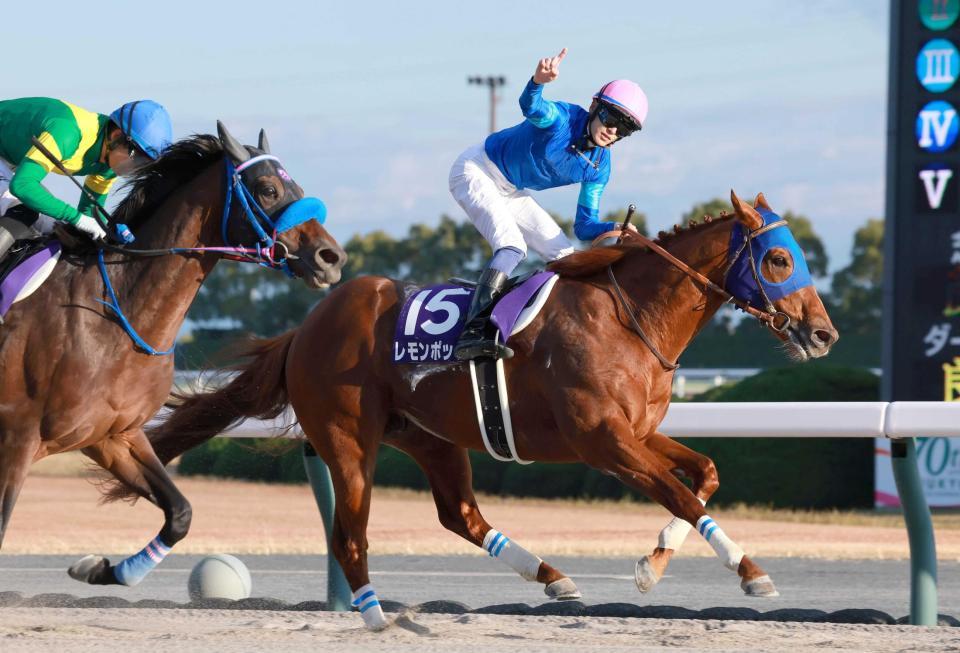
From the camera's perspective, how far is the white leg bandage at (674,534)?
5.17 metres

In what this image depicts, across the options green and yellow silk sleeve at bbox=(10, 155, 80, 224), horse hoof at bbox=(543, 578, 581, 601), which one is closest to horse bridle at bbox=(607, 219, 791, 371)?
horse hoof at bbox=(543, 578, 581, 601)

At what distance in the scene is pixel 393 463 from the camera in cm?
1442

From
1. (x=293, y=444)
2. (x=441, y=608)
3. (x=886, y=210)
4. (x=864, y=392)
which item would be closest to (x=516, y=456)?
(x=441, y=608)

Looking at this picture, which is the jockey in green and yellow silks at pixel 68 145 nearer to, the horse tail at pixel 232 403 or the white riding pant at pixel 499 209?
the horse tail at pixel 232 403

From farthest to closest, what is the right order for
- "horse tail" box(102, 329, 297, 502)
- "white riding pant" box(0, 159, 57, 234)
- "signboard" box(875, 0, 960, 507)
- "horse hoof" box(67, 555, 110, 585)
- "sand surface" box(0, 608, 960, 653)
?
"signboard" box(875, 0, 960, 507) < "horse tail" box(102, 329, 297, 502) < "horse hoof" box(67, 555, 110, 585) < "white riding pant" box(0, 159, 57, 234) < "sand surface" box(0, 608, 960, 653)

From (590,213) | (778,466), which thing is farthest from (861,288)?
(590,213)

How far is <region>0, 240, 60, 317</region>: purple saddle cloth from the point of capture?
5.33m

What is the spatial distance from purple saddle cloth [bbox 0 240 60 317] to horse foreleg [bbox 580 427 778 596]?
202 centimetres

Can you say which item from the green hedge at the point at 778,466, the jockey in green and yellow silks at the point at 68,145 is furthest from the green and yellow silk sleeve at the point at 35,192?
the green hedge at the point at 778,466

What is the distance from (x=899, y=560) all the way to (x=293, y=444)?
13.6ft

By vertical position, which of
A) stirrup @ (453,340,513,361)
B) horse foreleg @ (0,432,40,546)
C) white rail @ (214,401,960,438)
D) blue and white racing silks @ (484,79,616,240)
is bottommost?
horse foreleg @ (0,432,40,546)

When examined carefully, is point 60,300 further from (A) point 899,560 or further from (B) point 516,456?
(A) point 899,560

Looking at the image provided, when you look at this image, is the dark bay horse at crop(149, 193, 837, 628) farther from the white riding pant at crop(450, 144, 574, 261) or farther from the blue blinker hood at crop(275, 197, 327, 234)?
the blue blinker hood at crop(275, 197, 327, 234)

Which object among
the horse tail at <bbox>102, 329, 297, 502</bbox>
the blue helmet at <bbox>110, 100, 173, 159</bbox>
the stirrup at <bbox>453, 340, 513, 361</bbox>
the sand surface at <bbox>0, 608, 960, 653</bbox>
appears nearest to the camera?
the sand surface at <bbox>0, 608, 960, 653</bbox>
